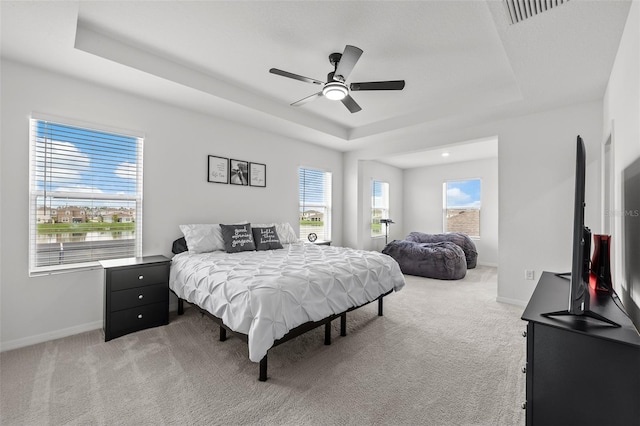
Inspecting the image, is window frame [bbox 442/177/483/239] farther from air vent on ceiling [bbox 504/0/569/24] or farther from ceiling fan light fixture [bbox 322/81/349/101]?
air vent on ceiling [bbox 504/0/569/24]

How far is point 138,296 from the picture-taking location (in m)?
2.94

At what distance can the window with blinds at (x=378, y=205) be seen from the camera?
7070 mm

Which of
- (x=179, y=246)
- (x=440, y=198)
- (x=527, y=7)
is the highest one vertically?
(x=527, y=7)

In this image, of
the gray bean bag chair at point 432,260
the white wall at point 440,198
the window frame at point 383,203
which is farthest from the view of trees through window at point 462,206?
the gray bean bag chair at point 432,260

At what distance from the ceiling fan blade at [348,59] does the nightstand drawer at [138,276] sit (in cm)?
269

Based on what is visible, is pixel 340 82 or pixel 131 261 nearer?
pixel 340 82

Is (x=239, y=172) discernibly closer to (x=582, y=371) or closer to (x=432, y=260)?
(x=432, y=260)

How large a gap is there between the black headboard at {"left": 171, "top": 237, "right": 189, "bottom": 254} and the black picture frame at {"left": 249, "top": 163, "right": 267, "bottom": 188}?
1.38 meters

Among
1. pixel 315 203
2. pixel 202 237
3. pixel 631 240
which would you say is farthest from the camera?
pixel 315 203

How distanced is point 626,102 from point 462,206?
17.8 ft

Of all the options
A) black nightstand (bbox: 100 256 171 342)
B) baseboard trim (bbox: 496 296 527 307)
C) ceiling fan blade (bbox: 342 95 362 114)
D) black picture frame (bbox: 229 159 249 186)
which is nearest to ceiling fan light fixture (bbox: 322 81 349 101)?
ceiling fan blade (bbox: 342 95 362 114)

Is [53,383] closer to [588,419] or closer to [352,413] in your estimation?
[352,413]

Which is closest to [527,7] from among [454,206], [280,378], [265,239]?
[280,378]

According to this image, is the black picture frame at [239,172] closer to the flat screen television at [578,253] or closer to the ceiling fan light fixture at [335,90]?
the ceiling fan light fixture at [335,90]
